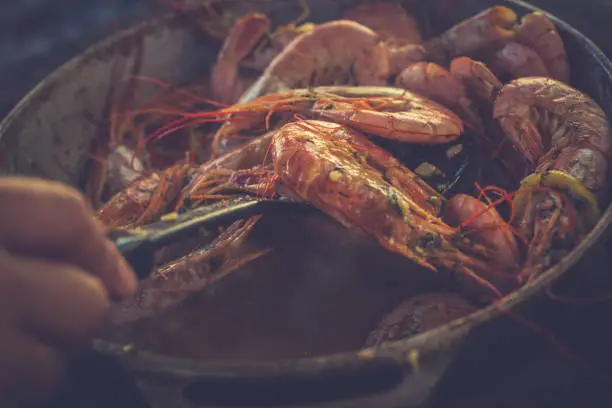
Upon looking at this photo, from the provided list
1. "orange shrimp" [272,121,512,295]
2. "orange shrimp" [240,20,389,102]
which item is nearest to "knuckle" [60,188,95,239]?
"orange shrimp" [272,121,512,295]

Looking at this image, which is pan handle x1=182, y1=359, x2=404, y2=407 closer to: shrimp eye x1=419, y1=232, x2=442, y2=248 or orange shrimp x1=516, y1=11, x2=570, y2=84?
shrimp eye x1=419, y1=232, x2=442, y2=248

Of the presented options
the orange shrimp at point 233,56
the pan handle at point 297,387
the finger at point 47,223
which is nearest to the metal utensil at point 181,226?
the finger at point 47,223

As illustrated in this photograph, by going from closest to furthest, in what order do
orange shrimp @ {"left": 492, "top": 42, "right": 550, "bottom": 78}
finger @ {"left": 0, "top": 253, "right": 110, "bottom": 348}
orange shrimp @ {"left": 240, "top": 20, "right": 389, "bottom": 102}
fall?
finger @ {"left": 0, "top": 253, "right": 110, "bottom": 348} → orange shrimp @ {"left": 492, "top": 42, "right": 550, "bottom": 78} → orange shrimp @ {"left": 240, "top": 20, "right": 389, "bottom": 102}

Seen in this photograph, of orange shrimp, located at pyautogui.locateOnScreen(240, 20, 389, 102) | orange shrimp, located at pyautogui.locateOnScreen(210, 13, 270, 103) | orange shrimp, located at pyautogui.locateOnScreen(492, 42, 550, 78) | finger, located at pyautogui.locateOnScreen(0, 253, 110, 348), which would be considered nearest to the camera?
finger, located at pyautogui.locateOnScreen(0, 253, 110, 348)

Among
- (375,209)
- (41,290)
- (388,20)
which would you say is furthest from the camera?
(388,20)

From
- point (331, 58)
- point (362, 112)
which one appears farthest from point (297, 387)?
point (331, 58)

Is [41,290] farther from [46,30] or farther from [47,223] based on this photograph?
[46,30]
